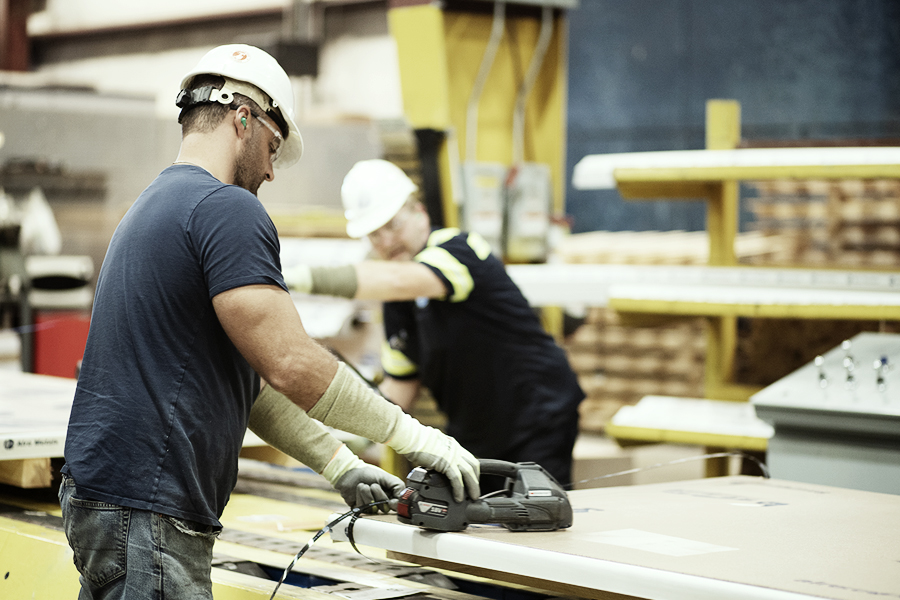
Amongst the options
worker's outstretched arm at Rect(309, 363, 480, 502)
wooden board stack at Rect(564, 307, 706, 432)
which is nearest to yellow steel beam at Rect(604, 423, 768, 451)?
worker's outstretched arm at Rect(309, 363, 480, 502)

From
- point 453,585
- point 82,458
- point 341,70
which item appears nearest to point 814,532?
point 453,585

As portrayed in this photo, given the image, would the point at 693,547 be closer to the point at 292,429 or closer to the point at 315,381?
the point at 315,381

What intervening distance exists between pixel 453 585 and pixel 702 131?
25.3 ft

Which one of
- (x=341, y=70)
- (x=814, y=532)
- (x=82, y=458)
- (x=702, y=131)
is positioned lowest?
(x=814, y=532)

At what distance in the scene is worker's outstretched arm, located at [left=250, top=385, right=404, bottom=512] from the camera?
2.12m

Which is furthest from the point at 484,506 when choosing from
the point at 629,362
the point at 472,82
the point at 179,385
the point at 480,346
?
the point at 629,362

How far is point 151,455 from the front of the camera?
→ 1.71 meters

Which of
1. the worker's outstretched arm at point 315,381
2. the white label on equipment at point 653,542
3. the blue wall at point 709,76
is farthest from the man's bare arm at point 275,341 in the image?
the blue wall at point 709,76

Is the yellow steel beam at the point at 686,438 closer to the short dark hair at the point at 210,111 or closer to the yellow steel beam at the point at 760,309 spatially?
the yellow steel beam at the point at 760,309

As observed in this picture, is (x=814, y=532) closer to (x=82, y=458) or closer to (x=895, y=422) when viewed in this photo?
(x=895, y=422)

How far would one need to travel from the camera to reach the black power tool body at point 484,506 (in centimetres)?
181

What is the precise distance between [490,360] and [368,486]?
1.63 m

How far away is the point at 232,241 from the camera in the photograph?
66.2 inches

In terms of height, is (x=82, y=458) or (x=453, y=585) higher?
(x=82, y=458)
